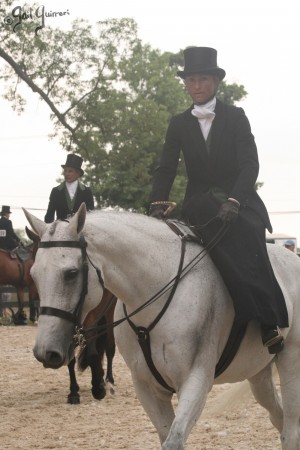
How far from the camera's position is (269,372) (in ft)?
21.5

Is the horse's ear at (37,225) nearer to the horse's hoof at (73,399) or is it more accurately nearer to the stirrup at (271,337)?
the stirrup at (271,337)

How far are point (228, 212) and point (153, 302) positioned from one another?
776 millimetres

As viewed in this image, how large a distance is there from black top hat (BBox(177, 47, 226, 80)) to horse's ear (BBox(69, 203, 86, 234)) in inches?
60.5

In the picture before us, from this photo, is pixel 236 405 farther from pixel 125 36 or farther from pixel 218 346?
pixel 125 36

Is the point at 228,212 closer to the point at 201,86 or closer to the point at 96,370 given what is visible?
the point at 201,86

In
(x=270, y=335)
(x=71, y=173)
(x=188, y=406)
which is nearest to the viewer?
(x=188, y=406)

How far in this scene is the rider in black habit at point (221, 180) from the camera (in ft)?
18.1

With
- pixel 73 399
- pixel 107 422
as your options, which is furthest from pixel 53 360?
pixel 73 399

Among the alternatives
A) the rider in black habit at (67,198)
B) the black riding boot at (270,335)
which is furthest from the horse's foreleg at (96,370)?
the black riding boot at (270,335)

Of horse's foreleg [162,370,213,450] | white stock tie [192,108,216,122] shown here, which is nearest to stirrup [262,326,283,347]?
horse's foreleg [162,370,213,450]

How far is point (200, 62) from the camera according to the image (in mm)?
5766

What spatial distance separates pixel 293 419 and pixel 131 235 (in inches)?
75.6

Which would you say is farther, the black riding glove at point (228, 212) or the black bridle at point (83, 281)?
the black riding glove at point (228, 212)

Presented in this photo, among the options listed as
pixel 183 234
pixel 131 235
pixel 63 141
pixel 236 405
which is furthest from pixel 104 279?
pixel 63 141
